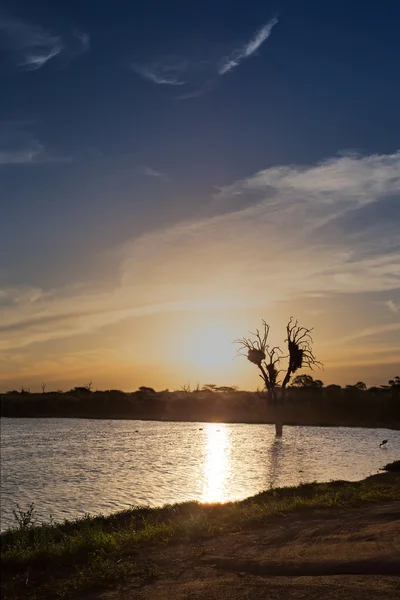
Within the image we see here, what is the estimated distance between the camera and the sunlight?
85.1ft

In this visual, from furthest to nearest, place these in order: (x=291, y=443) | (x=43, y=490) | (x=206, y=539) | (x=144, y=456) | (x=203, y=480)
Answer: (x=291, y=443) → (x=144, y=456) → (x=203, y=480) → (x=43, y=490) → (x=206, y=539)

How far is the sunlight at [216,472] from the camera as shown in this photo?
25.9 metres

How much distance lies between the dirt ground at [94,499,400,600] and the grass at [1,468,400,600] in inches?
18.8

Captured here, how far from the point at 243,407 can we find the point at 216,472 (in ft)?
270

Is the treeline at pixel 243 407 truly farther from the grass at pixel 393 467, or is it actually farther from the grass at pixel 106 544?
the grass at pixel 106 544

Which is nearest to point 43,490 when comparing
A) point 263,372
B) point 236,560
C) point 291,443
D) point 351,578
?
point 236,560

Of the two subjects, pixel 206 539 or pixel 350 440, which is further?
pixel 350 440

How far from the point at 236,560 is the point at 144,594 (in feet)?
7.31

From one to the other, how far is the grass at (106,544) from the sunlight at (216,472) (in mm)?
6675

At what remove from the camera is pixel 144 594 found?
968cm

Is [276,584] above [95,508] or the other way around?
above

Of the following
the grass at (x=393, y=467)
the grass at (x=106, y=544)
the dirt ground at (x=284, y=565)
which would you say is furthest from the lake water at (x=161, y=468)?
the dirt ground at (x=284, y=565)

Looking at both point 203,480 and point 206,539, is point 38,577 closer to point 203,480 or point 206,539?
point 206,539

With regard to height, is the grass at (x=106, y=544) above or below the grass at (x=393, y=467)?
above
